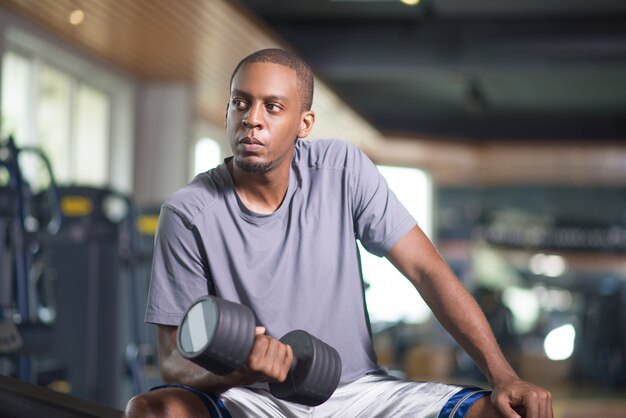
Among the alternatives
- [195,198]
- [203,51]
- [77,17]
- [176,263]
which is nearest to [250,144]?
[195,198]

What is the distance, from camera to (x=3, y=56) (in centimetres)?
592

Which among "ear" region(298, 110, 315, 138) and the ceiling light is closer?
"ear" region(298, 110, 315, 138)

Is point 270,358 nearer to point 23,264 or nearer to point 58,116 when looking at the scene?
point 23,264

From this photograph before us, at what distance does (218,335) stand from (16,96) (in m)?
5.44

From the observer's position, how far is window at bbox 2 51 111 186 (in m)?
6.44

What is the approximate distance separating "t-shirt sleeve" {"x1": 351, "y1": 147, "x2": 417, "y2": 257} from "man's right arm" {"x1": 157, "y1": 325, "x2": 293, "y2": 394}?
1.54 ft

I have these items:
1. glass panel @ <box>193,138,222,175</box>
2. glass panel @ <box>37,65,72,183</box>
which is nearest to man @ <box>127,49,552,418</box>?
glass panel @ <box>37,65,72,183</box>

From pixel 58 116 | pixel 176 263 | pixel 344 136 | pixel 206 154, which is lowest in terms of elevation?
pixel 176 263

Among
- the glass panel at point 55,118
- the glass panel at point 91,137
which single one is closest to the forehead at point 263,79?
the glass panel at point 55,118

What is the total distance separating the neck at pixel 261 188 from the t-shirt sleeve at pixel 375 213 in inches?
6.7

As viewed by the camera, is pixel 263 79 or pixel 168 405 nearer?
pixel 168 405

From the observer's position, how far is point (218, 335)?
147 centimetres

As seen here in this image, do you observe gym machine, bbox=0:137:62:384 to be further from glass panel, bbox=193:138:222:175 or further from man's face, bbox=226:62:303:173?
glass panel, bbox=193:138:222:175

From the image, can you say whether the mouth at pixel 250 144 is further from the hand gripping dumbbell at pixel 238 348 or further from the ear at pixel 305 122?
the hand gripping dumbbell at pixel 238 348
